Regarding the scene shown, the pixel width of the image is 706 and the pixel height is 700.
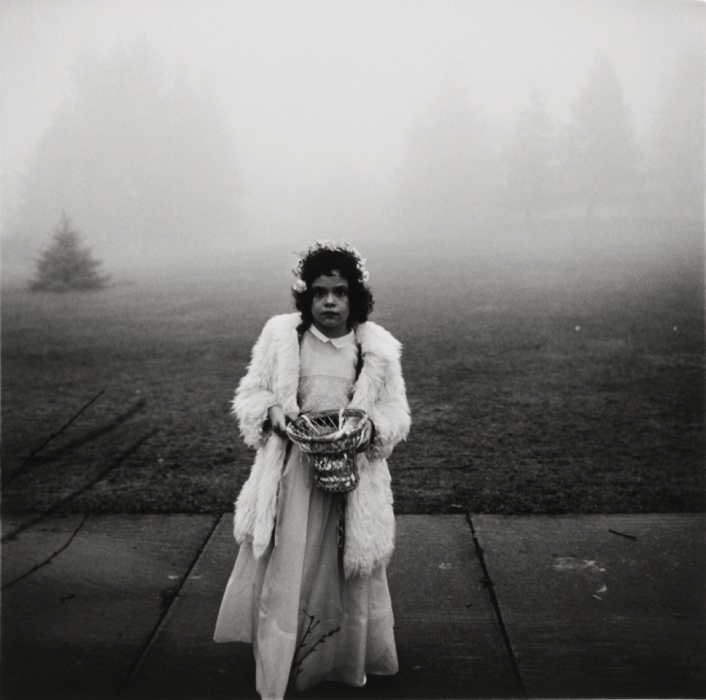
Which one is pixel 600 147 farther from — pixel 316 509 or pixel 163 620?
pixel 163 620

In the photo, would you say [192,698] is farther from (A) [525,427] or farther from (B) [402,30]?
(B) [402,30]

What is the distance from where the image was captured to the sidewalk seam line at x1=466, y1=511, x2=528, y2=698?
221 centimetres

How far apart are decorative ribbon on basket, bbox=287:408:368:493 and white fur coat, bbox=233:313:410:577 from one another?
0.11m

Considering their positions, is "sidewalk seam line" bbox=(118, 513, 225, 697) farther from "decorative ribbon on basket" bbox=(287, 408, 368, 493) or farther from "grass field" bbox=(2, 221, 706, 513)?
"decorative ribbon on basket" bbox=(287, 408, 368, 493)

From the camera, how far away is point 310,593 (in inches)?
81.7

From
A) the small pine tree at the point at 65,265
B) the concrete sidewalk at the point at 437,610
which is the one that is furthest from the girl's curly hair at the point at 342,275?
the small pine tree at the point at 65,265

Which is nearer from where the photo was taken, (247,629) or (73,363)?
(247,629)

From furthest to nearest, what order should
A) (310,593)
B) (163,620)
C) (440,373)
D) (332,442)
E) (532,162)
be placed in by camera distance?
(440,373) < (532,162) < (163,620) < (310,593) < (332,442)

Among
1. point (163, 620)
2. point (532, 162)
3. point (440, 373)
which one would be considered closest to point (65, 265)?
point (440, 373)

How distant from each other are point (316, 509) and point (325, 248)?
795 mm

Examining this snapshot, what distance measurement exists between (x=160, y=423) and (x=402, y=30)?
124 inches

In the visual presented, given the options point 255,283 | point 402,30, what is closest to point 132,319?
point 255,283

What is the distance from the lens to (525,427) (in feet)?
15.4

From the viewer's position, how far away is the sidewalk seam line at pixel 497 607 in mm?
2207
